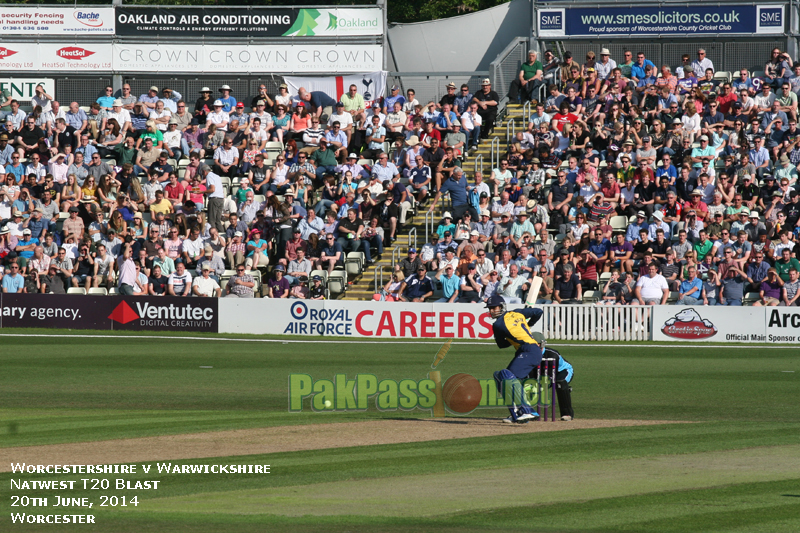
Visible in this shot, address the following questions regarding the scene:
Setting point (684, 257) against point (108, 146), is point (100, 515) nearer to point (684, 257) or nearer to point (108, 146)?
point (684, 257)

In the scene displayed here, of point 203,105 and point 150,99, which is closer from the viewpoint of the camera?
point 150,99

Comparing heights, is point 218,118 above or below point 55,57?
below

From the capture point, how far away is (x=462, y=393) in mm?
13523

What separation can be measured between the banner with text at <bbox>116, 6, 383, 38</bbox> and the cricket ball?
24536 mm

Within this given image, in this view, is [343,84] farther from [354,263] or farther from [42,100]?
[42,100]

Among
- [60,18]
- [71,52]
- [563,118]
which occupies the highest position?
[60,18]

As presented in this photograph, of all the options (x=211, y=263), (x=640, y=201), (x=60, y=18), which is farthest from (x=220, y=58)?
(x=640, y=201)

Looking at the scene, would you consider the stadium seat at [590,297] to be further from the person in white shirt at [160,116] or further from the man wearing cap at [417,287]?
the person in white shirt at [160,116]

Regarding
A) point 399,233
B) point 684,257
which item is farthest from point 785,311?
point 399,233

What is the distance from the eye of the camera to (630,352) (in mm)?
23562

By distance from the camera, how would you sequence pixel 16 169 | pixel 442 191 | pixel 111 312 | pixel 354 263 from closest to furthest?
1. pixel 111 312
2. pixel 354 263
3. pixel 442 191
4. pixel 16 169

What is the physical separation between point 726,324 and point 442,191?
9030mm

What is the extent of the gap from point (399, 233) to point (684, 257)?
8.44m

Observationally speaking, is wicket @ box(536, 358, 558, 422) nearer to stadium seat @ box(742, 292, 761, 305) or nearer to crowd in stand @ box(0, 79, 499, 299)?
stadium seat @ box(742, 292, 761, 305)
